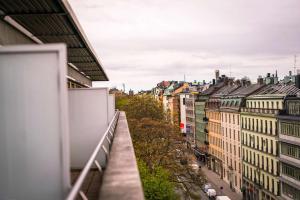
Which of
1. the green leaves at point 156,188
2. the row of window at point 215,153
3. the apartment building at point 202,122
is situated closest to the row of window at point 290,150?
the green leaves at point 156,188

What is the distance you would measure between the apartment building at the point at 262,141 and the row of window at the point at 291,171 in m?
1.88

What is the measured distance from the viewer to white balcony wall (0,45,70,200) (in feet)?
15.2

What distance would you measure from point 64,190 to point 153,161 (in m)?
40.4

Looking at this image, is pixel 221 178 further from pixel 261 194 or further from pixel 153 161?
pixel 153 161

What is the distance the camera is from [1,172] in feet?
15.8

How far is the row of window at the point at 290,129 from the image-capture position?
169ft

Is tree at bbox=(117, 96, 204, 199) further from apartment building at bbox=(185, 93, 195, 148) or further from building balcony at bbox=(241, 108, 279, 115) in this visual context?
apartment building at bbox=(185, 93, 195, 148)

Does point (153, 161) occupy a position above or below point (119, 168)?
below

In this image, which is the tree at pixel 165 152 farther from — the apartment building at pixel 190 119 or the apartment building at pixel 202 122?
the apartment building at pixel 190 119

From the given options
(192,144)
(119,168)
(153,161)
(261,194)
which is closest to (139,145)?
(153,161)

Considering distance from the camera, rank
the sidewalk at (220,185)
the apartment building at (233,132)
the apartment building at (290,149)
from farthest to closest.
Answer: the apartment building at (233,132), the sidewalk at (220,185), the apartment building at (290,149)

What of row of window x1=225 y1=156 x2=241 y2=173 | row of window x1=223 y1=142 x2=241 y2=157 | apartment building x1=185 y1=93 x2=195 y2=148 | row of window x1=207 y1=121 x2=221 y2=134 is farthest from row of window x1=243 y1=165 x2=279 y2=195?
apartment building x1=185 y1=93 x2=195 y2=148

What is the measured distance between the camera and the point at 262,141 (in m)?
62.3

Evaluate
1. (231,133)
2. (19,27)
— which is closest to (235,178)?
(231,133)
